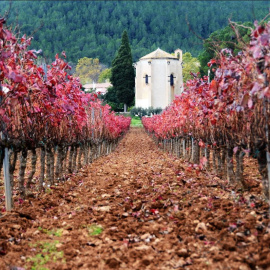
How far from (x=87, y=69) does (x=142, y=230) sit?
105801 mm

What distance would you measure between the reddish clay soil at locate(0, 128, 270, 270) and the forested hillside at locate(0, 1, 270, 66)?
138682mm

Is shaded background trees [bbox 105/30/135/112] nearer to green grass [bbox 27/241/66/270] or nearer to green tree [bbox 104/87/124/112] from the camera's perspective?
green tree [bbox 104/87/124/112]

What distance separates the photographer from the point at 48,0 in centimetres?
18100

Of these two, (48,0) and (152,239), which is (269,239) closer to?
(152,239)

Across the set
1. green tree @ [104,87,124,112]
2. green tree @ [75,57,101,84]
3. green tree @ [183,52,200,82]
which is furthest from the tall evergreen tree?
green tree @ [75,57,101,84]

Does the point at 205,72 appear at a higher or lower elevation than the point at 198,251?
higher

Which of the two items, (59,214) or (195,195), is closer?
(59,214)

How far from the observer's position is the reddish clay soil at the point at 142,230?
427cm

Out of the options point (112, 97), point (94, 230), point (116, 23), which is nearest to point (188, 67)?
point (112, 97)

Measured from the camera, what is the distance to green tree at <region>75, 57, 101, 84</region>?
107062mm

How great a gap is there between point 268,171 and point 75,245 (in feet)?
8.96

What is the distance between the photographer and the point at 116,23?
184m

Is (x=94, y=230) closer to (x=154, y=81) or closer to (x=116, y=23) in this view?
(x=154, y=81)

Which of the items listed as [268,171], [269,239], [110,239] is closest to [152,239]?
[110,239]
